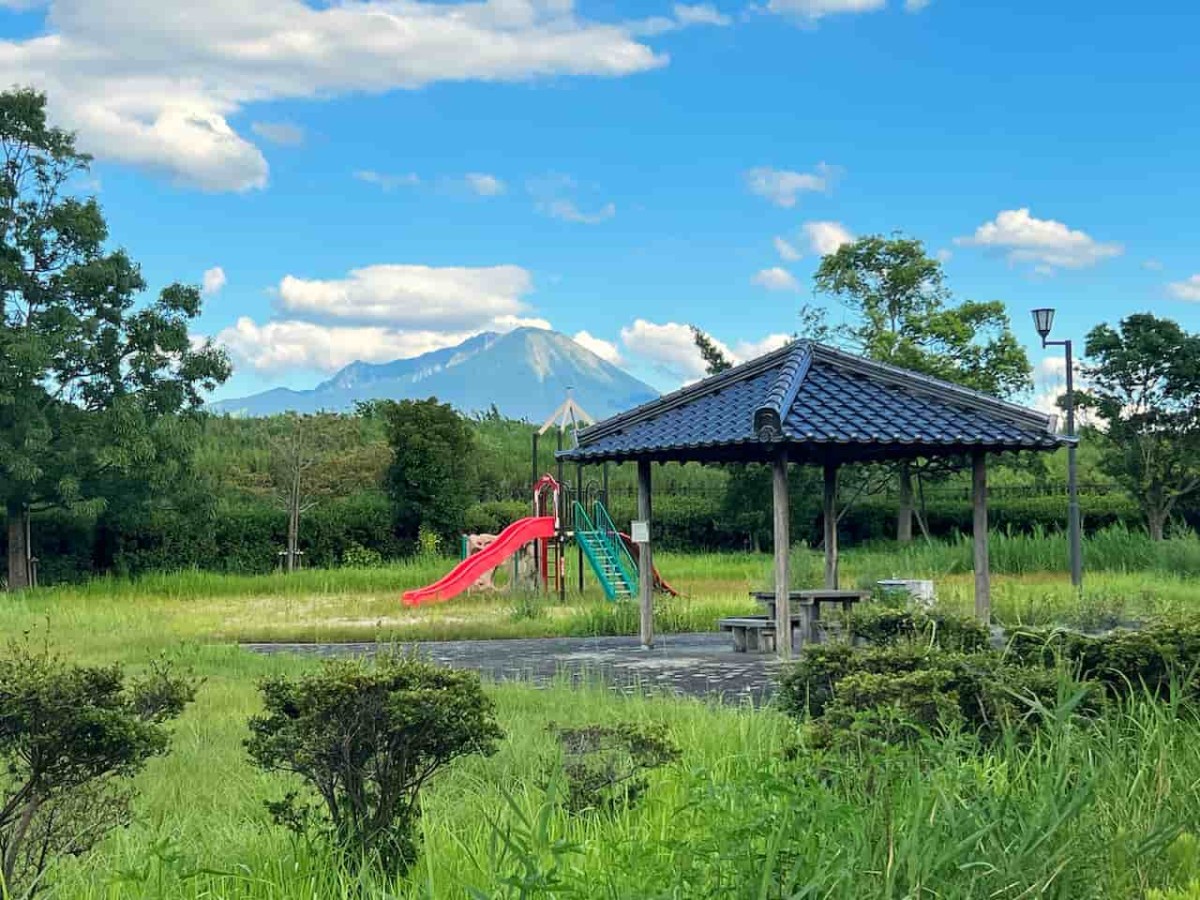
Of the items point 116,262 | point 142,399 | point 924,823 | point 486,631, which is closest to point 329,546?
point 142,399

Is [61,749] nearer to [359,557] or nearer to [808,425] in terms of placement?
[808,425]

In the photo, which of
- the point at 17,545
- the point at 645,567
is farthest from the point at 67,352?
the point at 645,567

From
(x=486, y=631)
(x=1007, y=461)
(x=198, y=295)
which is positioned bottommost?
(x=486, y=631)

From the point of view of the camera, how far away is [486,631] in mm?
16062

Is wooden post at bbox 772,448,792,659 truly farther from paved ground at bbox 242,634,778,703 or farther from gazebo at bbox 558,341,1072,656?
paved ground at bbox 242,634,778,703

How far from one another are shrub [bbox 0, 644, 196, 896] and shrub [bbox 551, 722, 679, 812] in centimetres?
149

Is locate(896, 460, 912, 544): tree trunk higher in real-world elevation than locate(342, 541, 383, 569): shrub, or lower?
higher

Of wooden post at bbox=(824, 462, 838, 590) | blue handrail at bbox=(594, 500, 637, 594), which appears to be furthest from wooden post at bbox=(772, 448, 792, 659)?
blue handrail at bbox=(594, 500, 637, 594)

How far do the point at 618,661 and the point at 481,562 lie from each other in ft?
30.5

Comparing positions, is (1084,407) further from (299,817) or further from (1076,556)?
(299,817)

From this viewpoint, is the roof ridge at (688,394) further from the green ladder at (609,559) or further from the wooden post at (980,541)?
the green ladder at (609,559)

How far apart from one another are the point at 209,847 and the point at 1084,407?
80.8ft

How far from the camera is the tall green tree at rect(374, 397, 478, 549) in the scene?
2800 centimetres

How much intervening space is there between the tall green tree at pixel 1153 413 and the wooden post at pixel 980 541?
13542 mm
